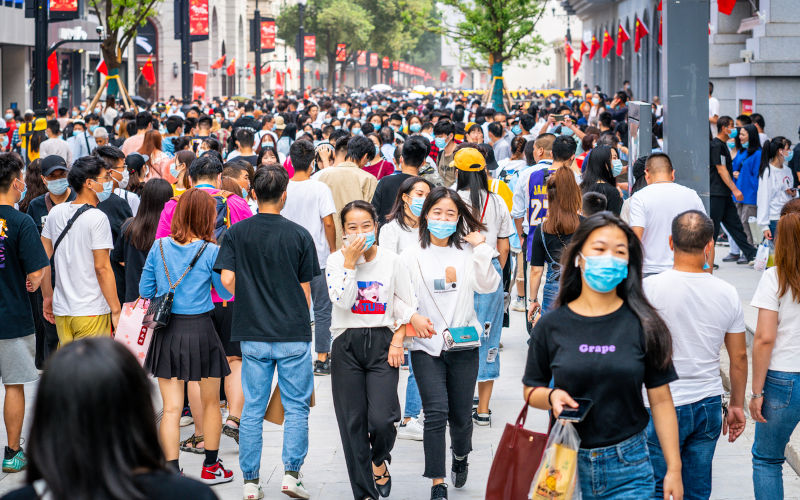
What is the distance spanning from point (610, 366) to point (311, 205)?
520cm

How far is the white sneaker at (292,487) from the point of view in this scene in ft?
20.0

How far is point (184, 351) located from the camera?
20.9ft

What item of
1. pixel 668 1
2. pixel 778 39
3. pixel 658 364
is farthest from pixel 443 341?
pixel 778 39

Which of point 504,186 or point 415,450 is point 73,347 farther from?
point 504,186

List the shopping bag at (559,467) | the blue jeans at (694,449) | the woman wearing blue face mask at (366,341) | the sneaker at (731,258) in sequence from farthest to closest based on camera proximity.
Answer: the sneaker at (731,258) → the woman wearing blue face mask at (366,341) → the blue jeans at (694,449) → the shopping bag at (559,467)

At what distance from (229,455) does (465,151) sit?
101 inches

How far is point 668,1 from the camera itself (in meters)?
9.30

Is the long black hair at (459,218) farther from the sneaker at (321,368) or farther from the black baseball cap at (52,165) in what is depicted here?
the sneaker at (321,368)

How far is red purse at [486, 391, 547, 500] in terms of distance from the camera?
4223 mm

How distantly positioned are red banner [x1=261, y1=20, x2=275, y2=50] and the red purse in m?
51.6

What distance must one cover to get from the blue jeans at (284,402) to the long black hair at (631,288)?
2.26 metres

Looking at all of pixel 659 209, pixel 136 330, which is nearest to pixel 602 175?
pixel 659 209

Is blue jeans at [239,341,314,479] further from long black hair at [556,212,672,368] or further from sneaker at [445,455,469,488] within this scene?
long black hair at [556,212,672,368]

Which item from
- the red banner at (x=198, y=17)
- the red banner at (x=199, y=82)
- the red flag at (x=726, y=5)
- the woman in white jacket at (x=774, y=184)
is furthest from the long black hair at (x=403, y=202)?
the red banner at (x=198, y=17)
